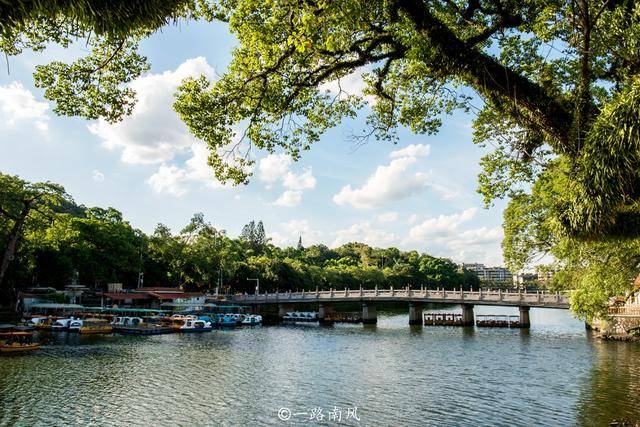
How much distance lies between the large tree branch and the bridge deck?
46596 millimetres

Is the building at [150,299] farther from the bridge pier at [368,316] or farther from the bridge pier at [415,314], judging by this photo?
the bridge pier at [415,314]

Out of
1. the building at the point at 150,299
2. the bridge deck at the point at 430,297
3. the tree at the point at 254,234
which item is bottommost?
the building at the point at 150,299

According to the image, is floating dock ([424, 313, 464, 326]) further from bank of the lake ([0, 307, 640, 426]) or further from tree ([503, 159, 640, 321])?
tree ([503, 159, 640, 321])

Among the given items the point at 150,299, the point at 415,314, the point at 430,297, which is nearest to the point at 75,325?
the point at 150,299

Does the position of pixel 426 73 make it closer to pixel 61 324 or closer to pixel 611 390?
pixel 611 390

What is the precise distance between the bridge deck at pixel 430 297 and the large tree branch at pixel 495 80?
153ft

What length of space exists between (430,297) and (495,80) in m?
54.5

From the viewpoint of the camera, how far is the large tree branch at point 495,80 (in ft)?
28.5

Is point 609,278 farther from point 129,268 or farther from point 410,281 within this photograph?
point 410,281

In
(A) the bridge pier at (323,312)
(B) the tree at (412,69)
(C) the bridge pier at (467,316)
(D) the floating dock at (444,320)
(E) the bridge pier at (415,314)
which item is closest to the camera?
(B) the tree at (412,69)

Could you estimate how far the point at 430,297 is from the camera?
60594mm

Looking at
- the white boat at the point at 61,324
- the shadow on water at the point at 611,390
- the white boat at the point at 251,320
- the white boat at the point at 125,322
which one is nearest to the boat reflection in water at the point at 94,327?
the white boat at the point at 125,322

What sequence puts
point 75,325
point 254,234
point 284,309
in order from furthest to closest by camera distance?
point 254,234, point 284,309, point 75,325

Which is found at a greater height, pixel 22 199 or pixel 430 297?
pixel 22 199
